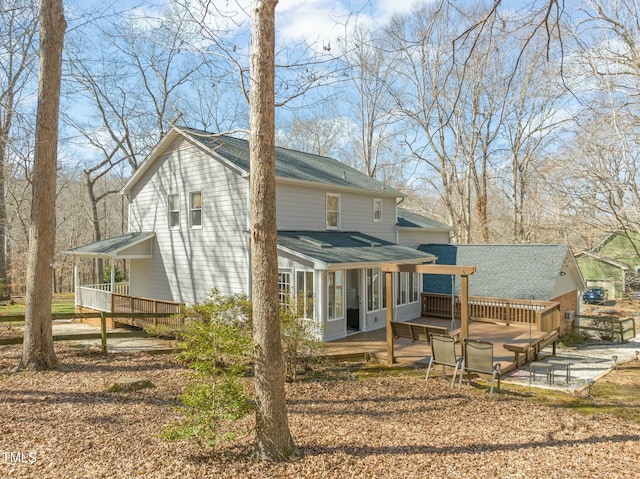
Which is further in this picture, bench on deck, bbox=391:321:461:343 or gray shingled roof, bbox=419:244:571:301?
gray shingled roof, bbox=419:244:571:301

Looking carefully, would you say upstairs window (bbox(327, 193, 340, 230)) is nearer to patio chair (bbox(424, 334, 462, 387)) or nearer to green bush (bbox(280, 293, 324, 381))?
green bush (bbox(280, 293, 324, 381))

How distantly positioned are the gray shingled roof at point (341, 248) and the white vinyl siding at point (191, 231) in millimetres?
1838

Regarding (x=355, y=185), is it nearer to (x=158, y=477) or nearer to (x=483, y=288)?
(x=483, y=288)

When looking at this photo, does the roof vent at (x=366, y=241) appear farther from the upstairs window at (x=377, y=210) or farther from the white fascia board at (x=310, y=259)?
the white fascia board at (x=310, y=259)

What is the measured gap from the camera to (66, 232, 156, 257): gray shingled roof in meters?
15.9

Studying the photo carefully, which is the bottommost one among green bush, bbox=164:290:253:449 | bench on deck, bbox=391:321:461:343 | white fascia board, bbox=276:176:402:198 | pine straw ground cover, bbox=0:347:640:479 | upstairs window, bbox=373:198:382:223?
pine straw ground cover, bbox=0:347:640:479

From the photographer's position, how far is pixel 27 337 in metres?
8.55

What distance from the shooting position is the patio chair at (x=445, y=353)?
350 inches

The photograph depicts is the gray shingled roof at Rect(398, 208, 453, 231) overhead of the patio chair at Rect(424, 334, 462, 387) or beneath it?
overhead

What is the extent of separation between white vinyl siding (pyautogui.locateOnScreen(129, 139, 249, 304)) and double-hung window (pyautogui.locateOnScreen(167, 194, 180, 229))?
0.23 m

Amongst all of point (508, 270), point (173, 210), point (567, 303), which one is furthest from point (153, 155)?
point (567, 303)

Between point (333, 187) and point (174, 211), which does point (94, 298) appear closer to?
point (174, 211)

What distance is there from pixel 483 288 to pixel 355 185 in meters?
6.92

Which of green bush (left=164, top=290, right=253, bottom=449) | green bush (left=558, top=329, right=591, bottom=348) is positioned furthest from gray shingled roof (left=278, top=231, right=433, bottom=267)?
green bush (left=164, top=290, right=253, bottom=449)
